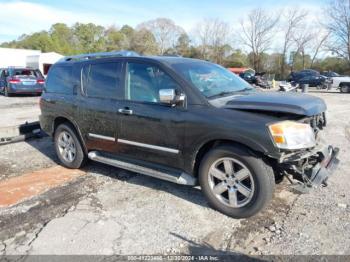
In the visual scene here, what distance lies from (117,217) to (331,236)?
7.53 feet

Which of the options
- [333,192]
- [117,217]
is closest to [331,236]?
[333,192]

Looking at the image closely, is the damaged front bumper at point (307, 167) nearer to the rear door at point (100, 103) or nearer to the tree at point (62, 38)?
the rear door at point (100, 103)

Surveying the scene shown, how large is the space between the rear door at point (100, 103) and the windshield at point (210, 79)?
0.99m

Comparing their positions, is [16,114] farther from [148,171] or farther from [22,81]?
[148,171]

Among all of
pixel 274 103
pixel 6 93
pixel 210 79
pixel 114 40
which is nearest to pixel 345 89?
pixel 6 93

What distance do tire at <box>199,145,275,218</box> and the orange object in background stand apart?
2.33 metres

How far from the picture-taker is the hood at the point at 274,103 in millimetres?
3613

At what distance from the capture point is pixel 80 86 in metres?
5.45

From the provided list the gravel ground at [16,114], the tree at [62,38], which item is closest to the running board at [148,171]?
the gravel ground at [16,114]

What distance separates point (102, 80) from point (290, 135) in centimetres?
286

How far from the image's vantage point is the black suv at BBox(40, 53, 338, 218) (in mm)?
3680

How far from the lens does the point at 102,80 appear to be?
512 cm

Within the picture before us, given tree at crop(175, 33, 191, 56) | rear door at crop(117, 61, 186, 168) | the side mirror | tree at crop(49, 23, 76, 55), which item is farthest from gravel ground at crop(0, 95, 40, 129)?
tree at crop(49, 23, 76, 55)

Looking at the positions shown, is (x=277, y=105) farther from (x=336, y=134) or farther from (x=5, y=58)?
(x=5, y=58)
